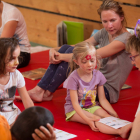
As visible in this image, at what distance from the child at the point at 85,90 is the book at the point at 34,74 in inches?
37.3

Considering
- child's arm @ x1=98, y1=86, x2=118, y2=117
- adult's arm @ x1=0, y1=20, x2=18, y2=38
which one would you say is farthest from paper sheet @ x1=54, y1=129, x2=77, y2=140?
adult's arm @ x1=0, y1=20, x2=18, y2=38

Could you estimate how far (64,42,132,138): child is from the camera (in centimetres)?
169

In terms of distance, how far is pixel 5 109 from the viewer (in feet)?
5.10

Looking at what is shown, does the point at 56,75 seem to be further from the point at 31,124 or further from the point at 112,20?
the point at 31,124

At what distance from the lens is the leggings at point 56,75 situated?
202 centimetres

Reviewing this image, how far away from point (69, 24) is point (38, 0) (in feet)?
3.34

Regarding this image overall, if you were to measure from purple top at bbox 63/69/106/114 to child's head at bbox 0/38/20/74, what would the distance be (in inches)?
16.7

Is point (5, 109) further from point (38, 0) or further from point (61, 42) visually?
point (38, 0)

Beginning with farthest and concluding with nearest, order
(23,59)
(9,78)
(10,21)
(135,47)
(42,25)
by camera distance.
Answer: (42,25)
(23,59)
(10,21)
(9,78)
(135,47)

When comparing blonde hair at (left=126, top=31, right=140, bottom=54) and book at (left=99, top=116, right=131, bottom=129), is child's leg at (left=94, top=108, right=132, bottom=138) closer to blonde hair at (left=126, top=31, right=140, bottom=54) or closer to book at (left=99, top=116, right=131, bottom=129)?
book at (left=99, top=116, right=131, bottom=129)

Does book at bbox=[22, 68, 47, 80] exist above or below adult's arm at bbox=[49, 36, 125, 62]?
below

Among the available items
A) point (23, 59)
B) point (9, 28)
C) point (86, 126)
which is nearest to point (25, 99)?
point (86, 126)

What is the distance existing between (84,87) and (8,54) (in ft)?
1.86

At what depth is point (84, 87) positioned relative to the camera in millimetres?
1754
